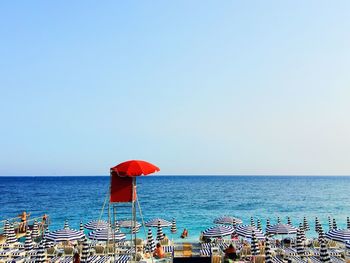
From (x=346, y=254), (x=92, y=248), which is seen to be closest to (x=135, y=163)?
(x=92, y=248)

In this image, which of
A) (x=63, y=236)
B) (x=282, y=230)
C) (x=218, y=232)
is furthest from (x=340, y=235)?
(x=63, y=236)

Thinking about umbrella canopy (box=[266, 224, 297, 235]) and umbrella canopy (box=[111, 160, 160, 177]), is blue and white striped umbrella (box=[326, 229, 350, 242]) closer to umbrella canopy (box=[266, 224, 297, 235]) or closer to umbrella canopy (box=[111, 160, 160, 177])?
umbrella canopy (box=[266, 224, 297, 235])

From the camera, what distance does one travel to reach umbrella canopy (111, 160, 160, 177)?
9.93 m

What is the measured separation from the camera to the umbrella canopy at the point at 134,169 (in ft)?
32.6

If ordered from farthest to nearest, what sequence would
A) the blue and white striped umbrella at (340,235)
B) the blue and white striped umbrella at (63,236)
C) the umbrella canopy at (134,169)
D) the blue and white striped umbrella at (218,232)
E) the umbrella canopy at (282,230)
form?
1. the umbrella canopy at (282,230)
2. the blue and white striped umbrella at (218,232)
3. the blue and white striped umbrella at (63,236)
4. the blue and white striped umbrella at (340,235)
5. the umbrella canopy at (134,169)

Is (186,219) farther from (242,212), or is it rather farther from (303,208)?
(303,208)

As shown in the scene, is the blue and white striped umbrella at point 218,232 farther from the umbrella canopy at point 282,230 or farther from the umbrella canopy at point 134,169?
the umbrella canopy at point 134,169

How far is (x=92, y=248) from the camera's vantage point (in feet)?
70.2

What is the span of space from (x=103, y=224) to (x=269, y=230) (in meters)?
11.8

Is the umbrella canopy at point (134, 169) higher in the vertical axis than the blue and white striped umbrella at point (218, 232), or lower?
higher

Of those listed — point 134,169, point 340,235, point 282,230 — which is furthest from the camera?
point 282,230

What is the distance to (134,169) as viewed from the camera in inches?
394

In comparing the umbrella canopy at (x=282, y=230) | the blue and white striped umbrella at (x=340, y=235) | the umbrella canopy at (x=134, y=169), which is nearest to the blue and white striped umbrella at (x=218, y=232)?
the umbrella canopy at (x=282, y=230)

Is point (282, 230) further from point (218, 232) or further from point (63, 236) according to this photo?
point (63, 236)
